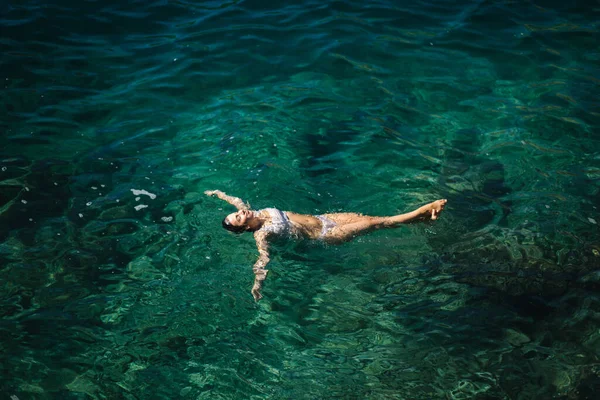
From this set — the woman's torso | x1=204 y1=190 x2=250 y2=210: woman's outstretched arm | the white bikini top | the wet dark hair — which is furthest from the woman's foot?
x1=204 y1=190 x2=250 y2=210: woman's outstretched arm

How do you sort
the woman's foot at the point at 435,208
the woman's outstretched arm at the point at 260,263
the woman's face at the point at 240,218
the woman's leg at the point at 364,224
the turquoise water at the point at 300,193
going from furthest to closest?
the woman's leg at the point at 364,224
the woman's face at the point at 240,218
the woman's foot at the point at 435,208
the woman's outstretched arm at the point at 260,263
the turquoise water at the point at 300,193

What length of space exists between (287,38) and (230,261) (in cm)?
653

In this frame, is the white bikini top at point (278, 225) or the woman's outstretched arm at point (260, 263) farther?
the white bikini top at point (278, 225)

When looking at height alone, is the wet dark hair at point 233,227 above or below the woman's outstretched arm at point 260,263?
above

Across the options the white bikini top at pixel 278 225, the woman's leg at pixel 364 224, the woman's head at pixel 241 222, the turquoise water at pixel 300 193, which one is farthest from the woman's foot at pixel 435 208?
the woman's head at pixel 241 222

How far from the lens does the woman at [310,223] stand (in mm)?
7668

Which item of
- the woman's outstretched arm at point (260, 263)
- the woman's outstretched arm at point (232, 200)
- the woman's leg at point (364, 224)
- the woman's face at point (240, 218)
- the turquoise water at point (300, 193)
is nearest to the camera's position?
the turquoise water at point (300, 193)

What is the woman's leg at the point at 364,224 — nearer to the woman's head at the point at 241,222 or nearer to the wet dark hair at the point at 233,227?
the woman's head at the point at 241,222

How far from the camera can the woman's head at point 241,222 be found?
767cm

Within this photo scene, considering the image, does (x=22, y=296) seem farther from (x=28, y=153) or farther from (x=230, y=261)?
(x=28, y=153)

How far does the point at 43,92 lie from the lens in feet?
36.4

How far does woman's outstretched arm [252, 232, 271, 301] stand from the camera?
7.10 metres

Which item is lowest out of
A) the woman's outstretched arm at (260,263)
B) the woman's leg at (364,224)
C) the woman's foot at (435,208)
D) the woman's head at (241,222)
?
the woman's outstretched arm at (260,263)

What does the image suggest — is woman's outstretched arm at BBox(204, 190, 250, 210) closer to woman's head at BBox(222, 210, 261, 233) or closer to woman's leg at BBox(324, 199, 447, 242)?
woman's head at BBox(222, 210, 261, 233)
